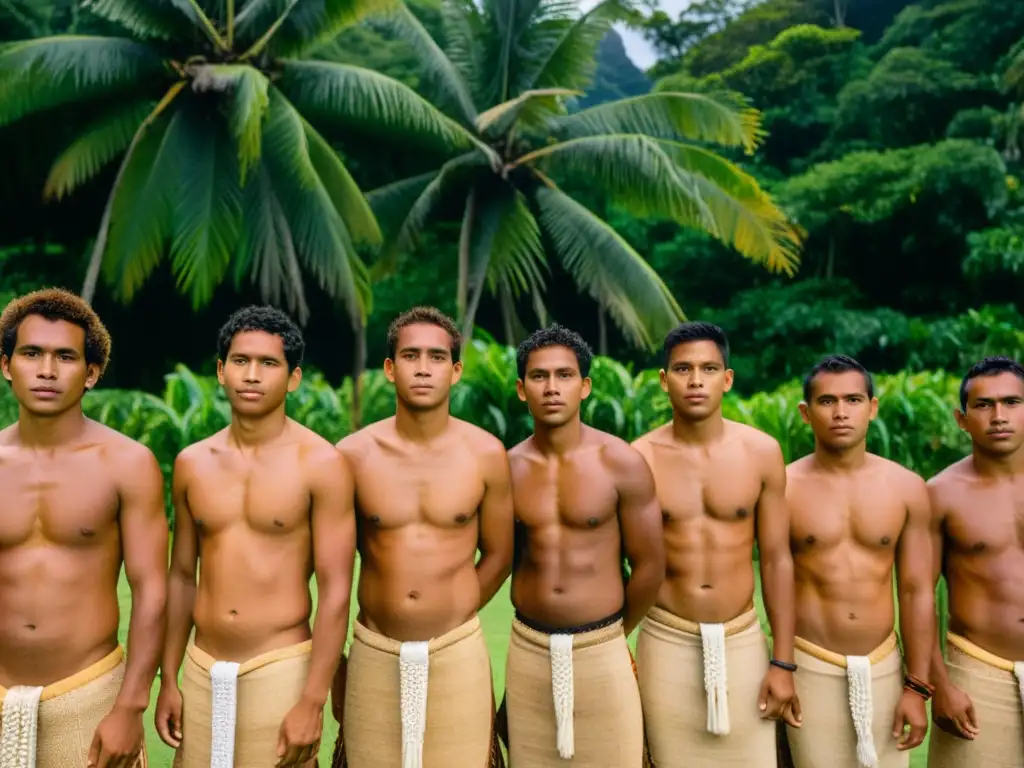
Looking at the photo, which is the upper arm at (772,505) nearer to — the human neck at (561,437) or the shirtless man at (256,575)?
the human neck at (561,437)

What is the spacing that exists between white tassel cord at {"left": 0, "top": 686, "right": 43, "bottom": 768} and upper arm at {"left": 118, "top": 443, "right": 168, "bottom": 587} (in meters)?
0.39

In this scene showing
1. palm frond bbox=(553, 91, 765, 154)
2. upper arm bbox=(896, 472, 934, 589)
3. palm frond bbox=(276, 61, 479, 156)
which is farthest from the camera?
palm frond bbox=(553, 91, 765, 154)

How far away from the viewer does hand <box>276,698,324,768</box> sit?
2.38 metres

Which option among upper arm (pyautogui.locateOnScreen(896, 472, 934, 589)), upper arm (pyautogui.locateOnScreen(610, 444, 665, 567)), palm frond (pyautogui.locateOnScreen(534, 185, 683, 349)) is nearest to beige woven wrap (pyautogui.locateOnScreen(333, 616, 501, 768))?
upper arm (pyautogui.locateOnScreen(610, 444, 665, 567))

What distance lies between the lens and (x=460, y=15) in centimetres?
1283

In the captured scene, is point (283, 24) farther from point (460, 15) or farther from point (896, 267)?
point (896, 267)

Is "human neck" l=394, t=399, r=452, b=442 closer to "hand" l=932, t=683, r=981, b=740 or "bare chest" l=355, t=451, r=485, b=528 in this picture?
"bare chest" l=355, t=451, r=485, b=528

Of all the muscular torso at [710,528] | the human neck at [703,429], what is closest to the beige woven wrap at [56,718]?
the muscular torso at [710,528]

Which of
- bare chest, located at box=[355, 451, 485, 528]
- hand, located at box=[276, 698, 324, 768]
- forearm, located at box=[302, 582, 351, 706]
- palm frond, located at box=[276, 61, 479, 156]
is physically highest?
palm frond, located at box=[276, 61, 479, 156]

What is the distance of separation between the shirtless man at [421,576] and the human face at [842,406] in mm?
1050

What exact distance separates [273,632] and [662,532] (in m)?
1.21

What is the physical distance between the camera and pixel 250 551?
2.46 meters

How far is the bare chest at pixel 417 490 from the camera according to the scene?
8.59ft

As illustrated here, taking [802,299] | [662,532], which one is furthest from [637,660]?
[802,299]
